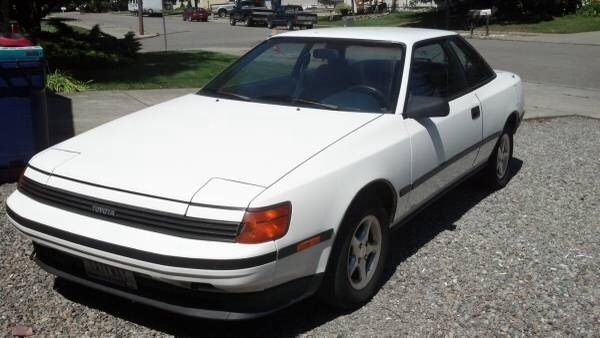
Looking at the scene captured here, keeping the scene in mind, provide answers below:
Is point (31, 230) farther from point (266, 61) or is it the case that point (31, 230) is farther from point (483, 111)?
point (483, 111)

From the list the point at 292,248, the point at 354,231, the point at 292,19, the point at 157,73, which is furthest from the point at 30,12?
the point at 292,19

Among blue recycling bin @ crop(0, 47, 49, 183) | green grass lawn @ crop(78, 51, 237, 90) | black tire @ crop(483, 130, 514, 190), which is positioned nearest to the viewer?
blue recycling bin @ crop(0, 47, 49, 183)

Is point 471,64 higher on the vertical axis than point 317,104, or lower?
higher

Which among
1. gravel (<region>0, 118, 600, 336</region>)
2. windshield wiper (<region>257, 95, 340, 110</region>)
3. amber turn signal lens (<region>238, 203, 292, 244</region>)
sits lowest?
gravel (<region>0, 118, 600, 336</region>)

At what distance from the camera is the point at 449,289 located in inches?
157

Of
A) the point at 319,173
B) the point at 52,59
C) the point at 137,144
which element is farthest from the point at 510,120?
the point at 52,59

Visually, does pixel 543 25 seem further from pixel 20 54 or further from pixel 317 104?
pixel 317 104

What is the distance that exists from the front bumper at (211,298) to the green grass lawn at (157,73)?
8.82 m

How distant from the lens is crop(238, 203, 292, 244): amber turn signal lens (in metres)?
2.90

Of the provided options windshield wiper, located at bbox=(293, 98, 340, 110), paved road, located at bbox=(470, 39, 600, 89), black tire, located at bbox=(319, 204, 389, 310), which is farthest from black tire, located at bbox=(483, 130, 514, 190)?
paved road, located at bbox=(470, 39, 600, 89)

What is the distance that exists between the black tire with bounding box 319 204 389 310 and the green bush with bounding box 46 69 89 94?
326 inches

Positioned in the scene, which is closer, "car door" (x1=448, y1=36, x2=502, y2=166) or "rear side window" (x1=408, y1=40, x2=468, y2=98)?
"rear side window" (x1=408, y1=40, x2=468, y2=98)

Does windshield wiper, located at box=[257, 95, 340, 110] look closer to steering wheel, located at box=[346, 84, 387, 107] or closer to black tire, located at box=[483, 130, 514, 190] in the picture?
steering wheel, located at box=[346, 84, 387, 107]

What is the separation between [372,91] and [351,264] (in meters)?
1.22
